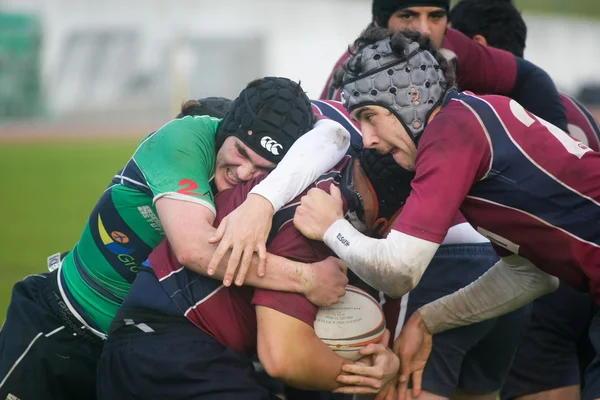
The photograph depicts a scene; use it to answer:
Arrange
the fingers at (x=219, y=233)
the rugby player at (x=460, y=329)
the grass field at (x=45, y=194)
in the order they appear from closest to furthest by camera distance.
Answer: the fingers at (x=219, y=233)
the rugby player at (x=460, y=329)
the grass field at (x=45, y=194)

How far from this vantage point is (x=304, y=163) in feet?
13.9

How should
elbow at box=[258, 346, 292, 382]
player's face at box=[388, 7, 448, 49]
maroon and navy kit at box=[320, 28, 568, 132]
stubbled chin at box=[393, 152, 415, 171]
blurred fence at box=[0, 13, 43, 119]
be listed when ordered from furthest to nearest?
blurred fence at box=[0, 13, 43, 119] → player's face at box=[388, 7, 448, 49] → maroon and navy kit at box=[320, 28, 568, 132] → stubbled chin at box=[393, 152, 415, 171] → elbow at box=[258, 346, 292, 382]

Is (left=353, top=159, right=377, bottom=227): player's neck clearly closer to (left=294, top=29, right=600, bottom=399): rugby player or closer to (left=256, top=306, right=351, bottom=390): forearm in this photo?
(left=294, top=29, right=600, bottom=399): rugby player

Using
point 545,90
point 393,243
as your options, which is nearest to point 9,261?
point 545,90

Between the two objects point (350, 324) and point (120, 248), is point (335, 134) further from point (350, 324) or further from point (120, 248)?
point (120, 248)

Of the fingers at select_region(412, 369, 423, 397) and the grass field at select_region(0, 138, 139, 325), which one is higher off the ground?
the fingers at select_region(412, 369, 423, 397)

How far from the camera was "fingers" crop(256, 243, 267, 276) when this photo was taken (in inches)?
153

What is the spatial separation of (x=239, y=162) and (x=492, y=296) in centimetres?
138

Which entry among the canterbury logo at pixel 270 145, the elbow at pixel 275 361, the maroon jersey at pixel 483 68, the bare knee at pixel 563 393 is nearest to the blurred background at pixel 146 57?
the maroon jersey at pixel 483 68

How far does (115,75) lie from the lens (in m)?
31.0

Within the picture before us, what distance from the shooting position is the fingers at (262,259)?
3.88 m

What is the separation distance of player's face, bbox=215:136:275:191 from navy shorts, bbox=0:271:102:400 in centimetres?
118

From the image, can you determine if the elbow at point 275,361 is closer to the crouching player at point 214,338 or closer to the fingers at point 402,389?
the crouching player at point 214,338

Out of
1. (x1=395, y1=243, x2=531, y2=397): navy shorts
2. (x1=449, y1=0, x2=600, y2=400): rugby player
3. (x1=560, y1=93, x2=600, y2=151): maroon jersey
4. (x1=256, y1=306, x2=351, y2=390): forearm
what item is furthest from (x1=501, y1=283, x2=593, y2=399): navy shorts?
(x1=256, y1=306, x2=351, y2=390): forearm
